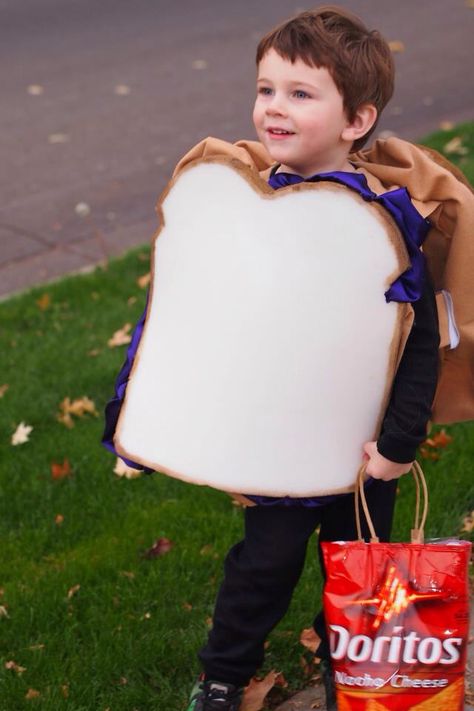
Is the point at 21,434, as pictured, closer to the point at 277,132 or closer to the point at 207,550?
the point at 207,550

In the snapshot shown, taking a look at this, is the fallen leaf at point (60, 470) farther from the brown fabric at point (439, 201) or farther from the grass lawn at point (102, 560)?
the brown fabric at point (439, 201)

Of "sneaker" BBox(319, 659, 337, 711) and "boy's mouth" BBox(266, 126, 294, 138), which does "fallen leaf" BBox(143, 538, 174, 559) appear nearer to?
"sneaker" BBox(319, 659, 337, 711)

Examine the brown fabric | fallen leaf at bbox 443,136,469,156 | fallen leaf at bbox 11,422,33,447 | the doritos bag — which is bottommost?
fallen leaf at bbox 443,136,469,156

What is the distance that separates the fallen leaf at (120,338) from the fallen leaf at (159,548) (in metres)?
1.62

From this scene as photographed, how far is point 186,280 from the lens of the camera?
7.41 feet

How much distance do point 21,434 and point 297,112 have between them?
2.35m

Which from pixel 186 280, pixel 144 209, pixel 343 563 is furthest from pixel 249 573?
pixel 144 209

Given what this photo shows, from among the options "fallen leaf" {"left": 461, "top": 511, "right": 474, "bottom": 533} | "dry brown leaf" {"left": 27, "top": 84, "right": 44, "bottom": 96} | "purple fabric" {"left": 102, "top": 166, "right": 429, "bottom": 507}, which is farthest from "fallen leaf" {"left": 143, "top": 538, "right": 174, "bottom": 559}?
"dry brown leaf" {"left": 27, "top": 84, "right": 44, "bottom": 96}

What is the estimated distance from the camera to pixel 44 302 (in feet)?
17.8

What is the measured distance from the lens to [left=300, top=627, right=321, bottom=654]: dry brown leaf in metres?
2.89

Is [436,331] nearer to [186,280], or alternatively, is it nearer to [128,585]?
[186,280]

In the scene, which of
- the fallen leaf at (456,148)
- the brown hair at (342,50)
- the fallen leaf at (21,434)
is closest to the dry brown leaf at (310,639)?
the brown hair at (342,50)

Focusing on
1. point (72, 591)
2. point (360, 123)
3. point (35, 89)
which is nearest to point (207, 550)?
point (72, 591)

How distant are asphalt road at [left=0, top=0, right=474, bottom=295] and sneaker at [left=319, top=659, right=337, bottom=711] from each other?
364 cm
